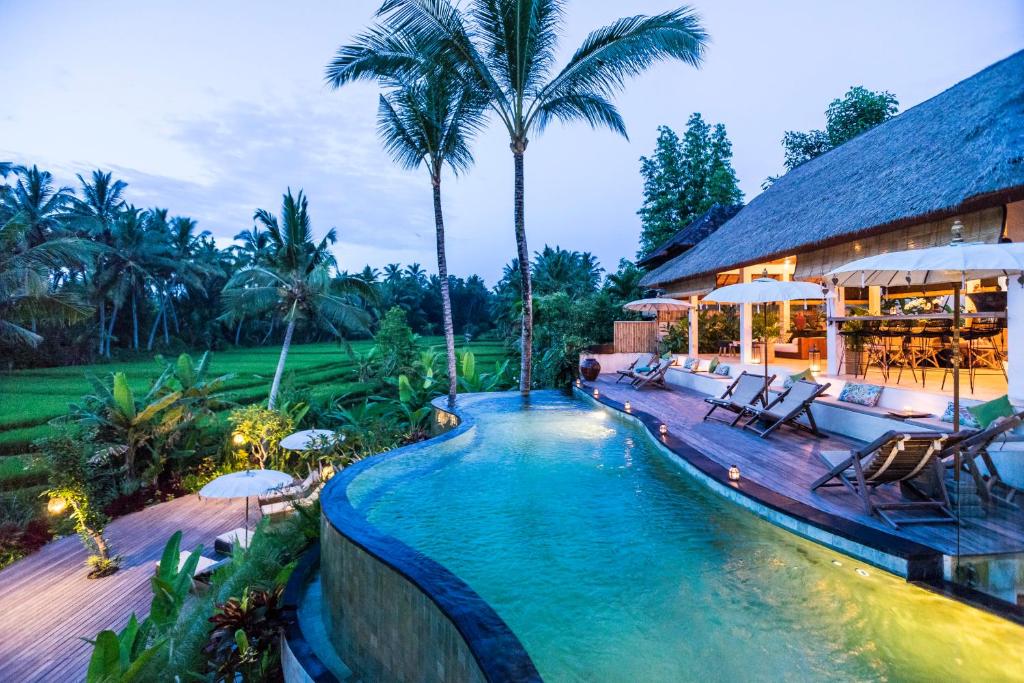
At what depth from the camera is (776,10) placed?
687 inches

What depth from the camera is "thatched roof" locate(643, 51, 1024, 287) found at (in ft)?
19.7

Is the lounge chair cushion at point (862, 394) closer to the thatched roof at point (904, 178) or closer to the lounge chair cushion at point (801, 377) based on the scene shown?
the lounge chair cushion at point (801, 377)

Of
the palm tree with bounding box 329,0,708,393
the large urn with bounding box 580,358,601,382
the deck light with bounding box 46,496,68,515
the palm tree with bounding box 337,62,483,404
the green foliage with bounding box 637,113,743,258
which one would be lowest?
the deck light with bounding box 46,496,68,515

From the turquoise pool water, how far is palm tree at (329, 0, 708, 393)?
6.87 meters

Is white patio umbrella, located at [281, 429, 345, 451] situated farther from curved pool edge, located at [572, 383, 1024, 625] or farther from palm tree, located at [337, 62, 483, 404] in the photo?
curved pool edge, located at [572, 383, 1024, 625]

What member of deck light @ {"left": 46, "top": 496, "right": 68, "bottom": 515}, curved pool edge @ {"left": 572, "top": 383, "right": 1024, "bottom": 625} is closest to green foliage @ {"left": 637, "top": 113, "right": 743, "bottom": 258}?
curved pool edge @ {"left": 572, "top": 383, "right": 1024, "bottom": 625}

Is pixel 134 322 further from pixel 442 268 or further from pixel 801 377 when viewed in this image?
pixel 801 377

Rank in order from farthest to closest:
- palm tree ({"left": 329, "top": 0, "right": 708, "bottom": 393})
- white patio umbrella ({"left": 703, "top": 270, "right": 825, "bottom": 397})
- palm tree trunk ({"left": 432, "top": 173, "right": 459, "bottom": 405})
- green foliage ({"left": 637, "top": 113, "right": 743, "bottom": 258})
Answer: green foliage ({"left": 637, "top": 113, "right": 743, "bottom": 258})
palm tree trunk ({"left": 432, "top": 173, "right": 459, "bottom": 405})
palm tree ({"left": 329, "top": 0, "right": 708, "bottom": 393})
white patio umbrella ({"left": 703, "top": 270, "right": 825, "bottom": 397})

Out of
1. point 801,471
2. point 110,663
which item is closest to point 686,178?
point 801,471

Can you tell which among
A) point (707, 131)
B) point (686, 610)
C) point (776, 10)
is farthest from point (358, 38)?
point (707, 131)

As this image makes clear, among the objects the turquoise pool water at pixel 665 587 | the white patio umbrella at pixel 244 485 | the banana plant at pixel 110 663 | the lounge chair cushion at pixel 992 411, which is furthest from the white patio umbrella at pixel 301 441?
the lounge chair cushion at pixel 992 411

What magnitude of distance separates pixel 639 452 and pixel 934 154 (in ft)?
20.9

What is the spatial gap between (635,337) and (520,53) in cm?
920

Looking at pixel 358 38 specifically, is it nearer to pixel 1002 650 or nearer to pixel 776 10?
pixel 1002 650
